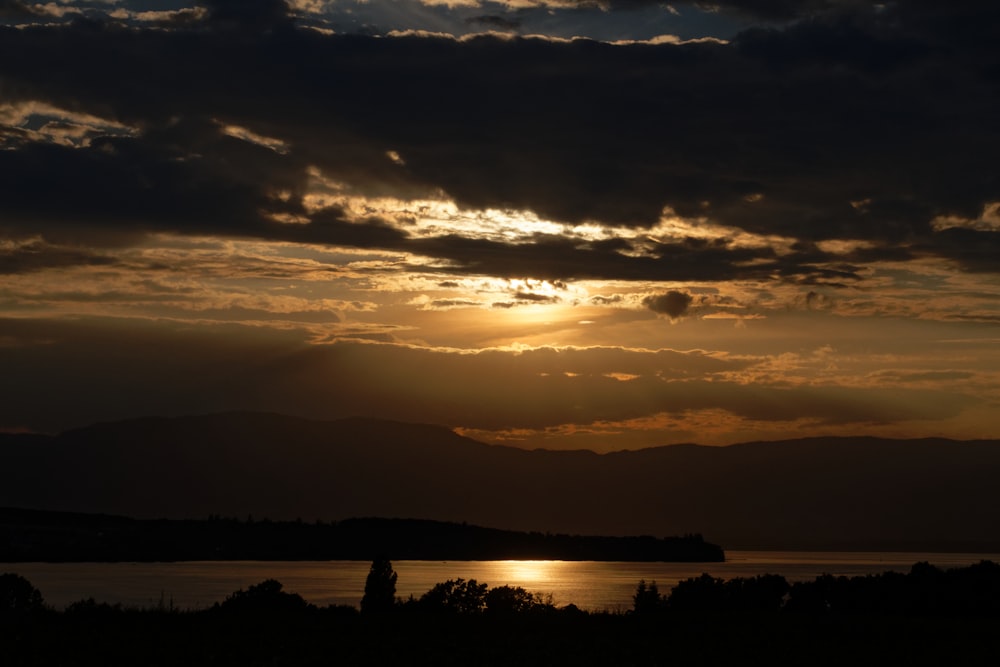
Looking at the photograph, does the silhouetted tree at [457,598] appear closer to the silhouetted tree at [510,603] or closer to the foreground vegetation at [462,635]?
the foreground vegetation at [462,635]

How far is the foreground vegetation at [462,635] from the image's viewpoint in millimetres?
33562

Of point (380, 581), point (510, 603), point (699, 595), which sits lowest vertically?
point (510, 603)

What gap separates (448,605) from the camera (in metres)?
51.7

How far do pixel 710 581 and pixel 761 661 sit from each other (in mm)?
36290

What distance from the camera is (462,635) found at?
39.2 m

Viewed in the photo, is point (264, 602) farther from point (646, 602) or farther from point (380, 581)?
point (646, 602)

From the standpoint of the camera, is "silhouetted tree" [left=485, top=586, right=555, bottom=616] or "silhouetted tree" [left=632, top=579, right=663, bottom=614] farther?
"silhouetted tree" [left=632, top=579, right=663, bottom=614]

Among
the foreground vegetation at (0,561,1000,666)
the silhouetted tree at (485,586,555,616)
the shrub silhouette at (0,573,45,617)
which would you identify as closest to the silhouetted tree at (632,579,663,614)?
the foreground vegetation at (0,561,1000,666)

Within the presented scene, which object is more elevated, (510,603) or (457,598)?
(457,598)

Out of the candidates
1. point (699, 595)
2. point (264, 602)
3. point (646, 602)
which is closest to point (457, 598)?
point (264, 602)

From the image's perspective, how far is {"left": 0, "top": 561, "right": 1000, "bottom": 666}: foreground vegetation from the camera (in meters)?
33.6

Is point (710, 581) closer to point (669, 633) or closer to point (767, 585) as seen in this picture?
point (767, 585)

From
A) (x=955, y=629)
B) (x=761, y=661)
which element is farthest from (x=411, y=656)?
(x=955, y=629)

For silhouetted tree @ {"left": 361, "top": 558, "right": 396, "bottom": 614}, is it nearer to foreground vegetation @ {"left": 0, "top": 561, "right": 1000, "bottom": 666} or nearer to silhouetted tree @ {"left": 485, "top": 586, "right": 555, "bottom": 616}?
foreground vegetation @ {"left": 0, "top": 561, "right": 1000, "bottom": 666}
